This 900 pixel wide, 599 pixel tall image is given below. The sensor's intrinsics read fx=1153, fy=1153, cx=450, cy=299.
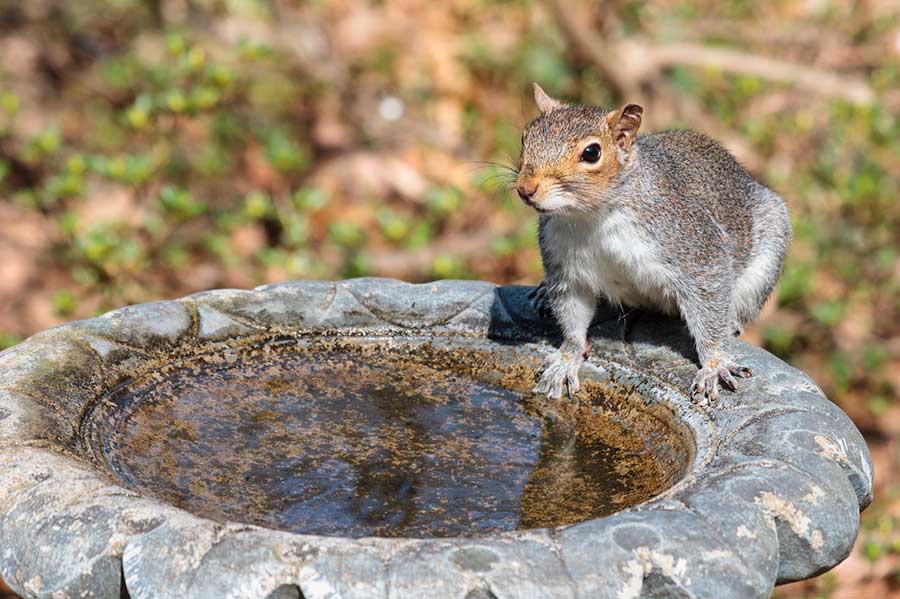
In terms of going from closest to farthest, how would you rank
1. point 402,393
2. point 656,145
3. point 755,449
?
point 755,449 < point 402,393 < point 656,145

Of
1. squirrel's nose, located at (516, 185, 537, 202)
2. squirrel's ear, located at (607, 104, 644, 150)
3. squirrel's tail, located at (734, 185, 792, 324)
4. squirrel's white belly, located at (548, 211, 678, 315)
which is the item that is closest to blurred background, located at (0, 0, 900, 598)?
squirrel's tail, located at (734, 185, 792, 324)

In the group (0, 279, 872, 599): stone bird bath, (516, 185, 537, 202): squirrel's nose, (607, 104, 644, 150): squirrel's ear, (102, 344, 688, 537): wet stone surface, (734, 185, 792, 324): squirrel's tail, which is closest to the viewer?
(0, 279, 872, 599): stone bird bath

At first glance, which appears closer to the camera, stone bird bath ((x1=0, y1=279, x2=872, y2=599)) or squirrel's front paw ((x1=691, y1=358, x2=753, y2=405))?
stone bird bath ((x1=0, y1=279, x2=872, y2=599))

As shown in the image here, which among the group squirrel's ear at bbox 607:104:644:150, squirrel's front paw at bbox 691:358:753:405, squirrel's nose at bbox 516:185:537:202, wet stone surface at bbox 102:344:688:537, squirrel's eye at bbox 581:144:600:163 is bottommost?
wet stone surface at bbox 102:344:688:537

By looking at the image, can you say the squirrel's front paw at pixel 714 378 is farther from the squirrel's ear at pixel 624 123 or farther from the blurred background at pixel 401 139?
the blurred background at pixel 401 139

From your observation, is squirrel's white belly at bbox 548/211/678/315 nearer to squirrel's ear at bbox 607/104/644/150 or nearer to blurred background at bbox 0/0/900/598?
squirrel's ear at bbox 607/104/644/150

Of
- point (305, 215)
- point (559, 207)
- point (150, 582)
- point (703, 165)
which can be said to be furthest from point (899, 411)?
point (150, 582)

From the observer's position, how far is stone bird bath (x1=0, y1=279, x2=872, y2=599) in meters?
1.88

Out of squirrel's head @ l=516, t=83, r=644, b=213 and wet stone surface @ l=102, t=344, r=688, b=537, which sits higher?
squirrel's head @ l=516, t=83, r=644, b=213

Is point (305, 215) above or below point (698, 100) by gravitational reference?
below

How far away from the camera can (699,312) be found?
10.4 ft

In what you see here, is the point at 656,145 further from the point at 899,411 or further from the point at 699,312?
the point at 899,411

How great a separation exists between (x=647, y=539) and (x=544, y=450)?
33.5 inches

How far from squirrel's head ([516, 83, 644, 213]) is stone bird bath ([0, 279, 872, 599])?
522 mm
